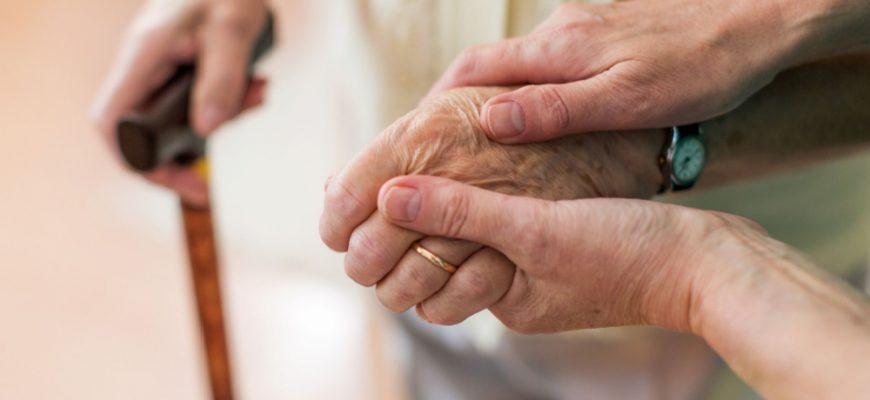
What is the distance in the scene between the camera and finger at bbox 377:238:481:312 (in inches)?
24.8

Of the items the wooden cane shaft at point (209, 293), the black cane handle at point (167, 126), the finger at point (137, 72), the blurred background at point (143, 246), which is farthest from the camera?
the blurred background at point (143, 246)

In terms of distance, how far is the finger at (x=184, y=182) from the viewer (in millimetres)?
1053

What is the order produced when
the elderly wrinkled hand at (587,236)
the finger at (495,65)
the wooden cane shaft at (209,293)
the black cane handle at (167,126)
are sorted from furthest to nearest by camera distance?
the wooden cane shaft at (209,293)
the black cane handle at (167,126)
the finger at (495,65)
the elderly wrinkled hand at (587,236)

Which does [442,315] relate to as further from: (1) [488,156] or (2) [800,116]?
(2) [800,116]

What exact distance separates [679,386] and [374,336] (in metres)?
0.68

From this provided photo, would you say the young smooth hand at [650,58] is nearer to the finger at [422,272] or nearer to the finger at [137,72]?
the finger at [422,272]

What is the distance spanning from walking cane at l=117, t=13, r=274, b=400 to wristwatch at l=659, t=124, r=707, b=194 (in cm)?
55

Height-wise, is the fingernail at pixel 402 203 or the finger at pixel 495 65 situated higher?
the finger at pixel 495 65

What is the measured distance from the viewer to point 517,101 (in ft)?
2.12

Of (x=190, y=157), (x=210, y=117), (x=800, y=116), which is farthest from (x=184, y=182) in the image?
(x=800, y=116)

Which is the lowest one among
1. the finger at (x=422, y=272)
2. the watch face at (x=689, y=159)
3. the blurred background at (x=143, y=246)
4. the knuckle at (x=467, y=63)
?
the blurred background at (x=143, y=246)

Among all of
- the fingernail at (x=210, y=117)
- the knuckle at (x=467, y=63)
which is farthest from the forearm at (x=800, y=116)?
the fingernail at (x=210, y=117)

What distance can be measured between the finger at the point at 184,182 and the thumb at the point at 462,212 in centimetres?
54

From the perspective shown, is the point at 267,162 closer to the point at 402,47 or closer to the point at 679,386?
the point at 402,47
